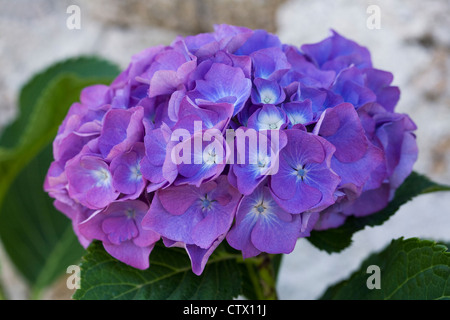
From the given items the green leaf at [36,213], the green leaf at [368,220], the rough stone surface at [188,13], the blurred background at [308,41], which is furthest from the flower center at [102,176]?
the rough stone surface at [188,13]

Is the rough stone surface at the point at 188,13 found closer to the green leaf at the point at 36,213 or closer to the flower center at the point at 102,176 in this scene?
the green leaf at the point at 36,213

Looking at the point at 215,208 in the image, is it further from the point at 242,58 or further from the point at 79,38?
the point at 79,38

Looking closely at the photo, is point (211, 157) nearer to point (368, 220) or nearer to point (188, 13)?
point (368, 220)

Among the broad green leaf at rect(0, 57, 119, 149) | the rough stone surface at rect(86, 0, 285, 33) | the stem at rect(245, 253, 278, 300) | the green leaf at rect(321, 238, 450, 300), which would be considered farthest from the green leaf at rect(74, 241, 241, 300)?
the rough stone surface at rect(86, 0, 285, 33)

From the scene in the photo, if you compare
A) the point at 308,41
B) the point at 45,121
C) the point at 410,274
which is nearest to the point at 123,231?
the point at 410,274

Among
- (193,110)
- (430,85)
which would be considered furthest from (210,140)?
(430,85)

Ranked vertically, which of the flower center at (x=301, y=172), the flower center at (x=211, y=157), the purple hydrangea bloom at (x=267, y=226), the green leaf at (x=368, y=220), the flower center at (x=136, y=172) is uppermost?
the flower center at (x=211, y=157)
